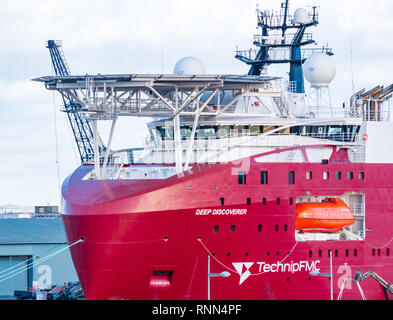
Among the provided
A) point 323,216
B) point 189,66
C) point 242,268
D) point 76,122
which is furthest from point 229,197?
point 76,122

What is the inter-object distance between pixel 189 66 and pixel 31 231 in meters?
31.1

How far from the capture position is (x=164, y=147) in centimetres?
4119

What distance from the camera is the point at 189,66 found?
42906mm

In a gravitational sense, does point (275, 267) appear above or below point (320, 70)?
below

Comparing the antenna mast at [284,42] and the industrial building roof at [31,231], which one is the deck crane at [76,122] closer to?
the industrial building roof at [31,231]

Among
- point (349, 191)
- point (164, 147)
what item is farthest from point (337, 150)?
point (164, 147)

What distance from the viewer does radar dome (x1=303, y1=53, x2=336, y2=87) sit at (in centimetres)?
4556

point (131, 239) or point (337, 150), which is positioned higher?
point (337, 150)

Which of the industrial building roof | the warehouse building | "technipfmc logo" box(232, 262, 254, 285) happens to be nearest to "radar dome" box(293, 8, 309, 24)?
the warehouse building

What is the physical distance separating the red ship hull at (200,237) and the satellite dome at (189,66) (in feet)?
25.5

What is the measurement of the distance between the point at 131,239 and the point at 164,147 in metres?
7.80

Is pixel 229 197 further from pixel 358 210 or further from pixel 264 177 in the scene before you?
pixel 358 210

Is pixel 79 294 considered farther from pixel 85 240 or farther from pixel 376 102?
pixel 376 102

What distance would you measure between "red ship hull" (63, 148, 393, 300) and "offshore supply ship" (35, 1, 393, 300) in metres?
0.05
